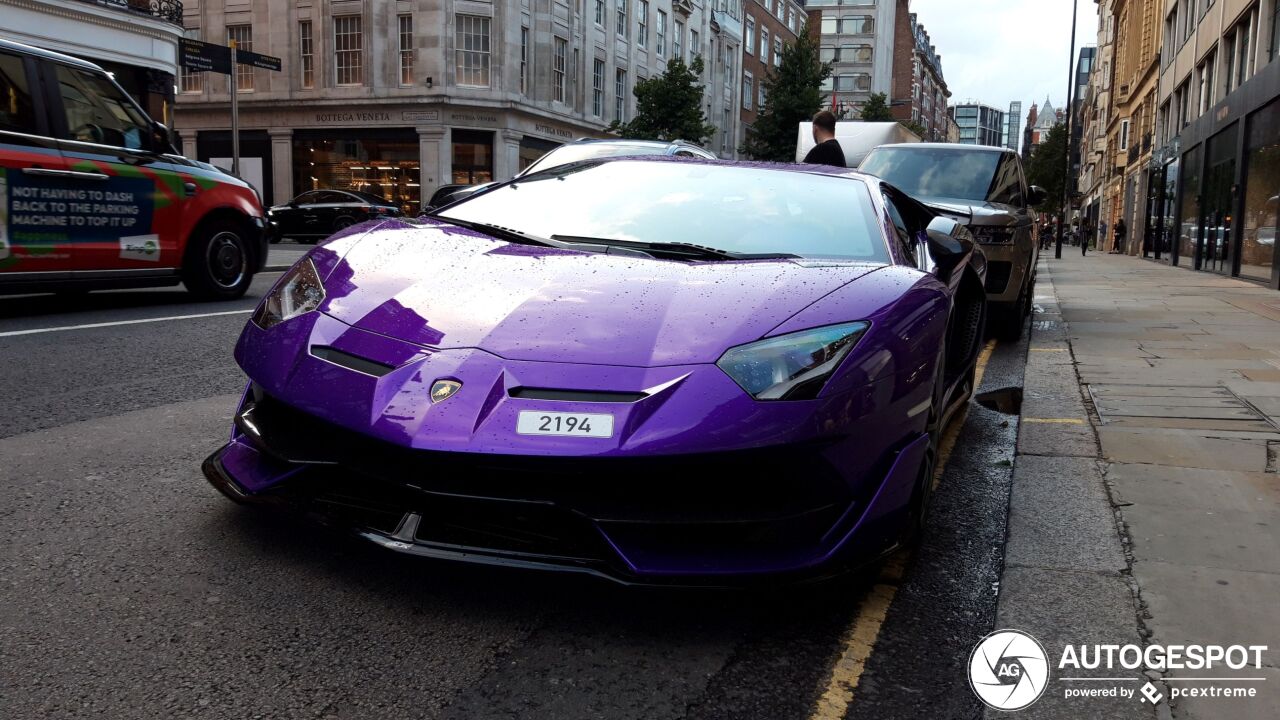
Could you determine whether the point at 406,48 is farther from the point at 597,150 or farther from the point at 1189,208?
the point at 597,150

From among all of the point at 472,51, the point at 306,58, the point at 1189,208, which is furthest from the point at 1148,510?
the point at 306,58

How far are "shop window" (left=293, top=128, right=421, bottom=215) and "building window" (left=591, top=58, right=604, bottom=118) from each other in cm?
897

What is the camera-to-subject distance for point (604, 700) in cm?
199

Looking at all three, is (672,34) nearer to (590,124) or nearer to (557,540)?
(590,124)

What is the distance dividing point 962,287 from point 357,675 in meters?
3.43

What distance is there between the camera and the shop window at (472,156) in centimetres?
3456

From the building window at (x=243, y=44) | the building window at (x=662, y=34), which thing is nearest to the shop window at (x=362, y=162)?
the building window at (x=243, y=44)

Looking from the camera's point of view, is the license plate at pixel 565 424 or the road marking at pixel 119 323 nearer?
the license plate at pixel 565 424

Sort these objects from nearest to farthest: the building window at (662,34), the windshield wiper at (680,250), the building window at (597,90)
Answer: the windshield wiper at (680,250), the building window at (597,90), the building window at (662,34)

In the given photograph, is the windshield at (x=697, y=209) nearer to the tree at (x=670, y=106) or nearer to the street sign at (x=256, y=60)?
the street sign at (x=256, y=60)

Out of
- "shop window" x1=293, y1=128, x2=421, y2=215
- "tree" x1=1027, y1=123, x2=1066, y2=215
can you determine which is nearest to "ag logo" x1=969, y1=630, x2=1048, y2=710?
"shop window" x1=293, y1=128, x2=421, y2=215

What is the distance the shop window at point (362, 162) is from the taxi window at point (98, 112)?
89.0 feet

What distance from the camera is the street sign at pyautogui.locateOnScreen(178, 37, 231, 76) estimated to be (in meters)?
24.0

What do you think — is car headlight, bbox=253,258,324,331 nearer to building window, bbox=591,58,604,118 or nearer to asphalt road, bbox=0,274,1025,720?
asphalt road, bbox=0,274,1025,720
